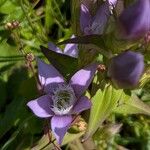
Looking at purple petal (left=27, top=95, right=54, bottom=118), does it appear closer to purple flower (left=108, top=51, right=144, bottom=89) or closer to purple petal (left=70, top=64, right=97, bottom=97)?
A: purple petal (left=70, top=64, right=97, bottom=97)

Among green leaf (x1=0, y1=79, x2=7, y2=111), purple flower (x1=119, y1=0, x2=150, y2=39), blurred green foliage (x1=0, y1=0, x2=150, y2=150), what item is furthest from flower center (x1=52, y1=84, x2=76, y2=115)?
green leaf (x1=0, y1=79, x2=7, y2=111)

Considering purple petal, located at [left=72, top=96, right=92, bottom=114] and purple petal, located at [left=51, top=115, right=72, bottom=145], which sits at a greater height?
purple petal, located at [left=72, top=96, right=92, bottom=114]

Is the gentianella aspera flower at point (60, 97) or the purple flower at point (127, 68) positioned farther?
the gentianella aspera flower at point (60, 97)

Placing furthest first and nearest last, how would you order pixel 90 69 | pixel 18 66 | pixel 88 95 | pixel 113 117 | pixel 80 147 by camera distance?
pixel 18 66
pixel 113 117
pixel 80 147
pixel 88 95
pixel 90 69

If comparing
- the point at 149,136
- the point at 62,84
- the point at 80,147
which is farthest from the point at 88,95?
the point at 149,136

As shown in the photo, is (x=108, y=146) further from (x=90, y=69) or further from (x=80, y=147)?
(x=90, y=69)

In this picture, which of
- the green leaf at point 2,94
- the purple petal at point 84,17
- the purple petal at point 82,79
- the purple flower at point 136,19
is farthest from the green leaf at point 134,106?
the green leaf at point 2,94

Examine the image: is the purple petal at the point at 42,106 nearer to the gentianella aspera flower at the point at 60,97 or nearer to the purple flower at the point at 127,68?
the gentianella aspera flower at the point at 60,97
